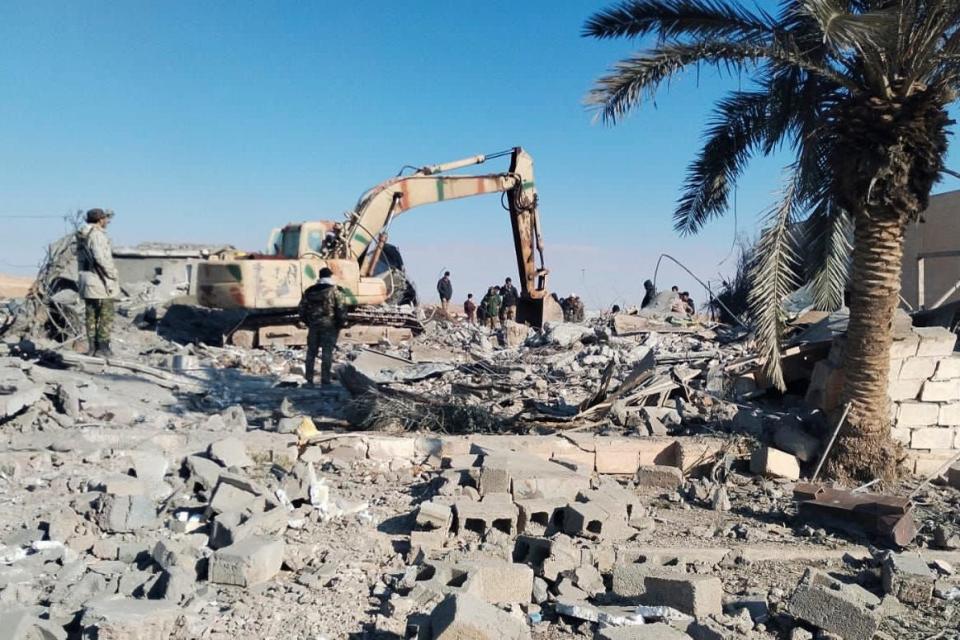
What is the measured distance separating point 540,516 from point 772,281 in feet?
9.86

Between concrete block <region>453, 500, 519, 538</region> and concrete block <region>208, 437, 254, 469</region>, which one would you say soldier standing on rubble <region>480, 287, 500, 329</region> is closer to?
concrete block <region>208, 437, 254, 469</region>

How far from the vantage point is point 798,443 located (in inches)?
295

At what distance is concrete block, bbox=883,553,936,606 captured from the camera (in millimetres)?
4652

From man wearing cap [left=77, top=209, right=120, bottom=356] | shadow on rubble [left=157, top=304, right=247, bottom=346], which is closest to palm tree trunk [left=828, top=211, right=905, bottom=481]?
man wearing cap [left=77, top=209, right=120, bottom=356]

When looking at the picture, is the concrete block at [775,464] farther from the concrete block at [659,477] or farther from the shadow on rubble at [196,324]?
the shadow on rubble at [196,324]

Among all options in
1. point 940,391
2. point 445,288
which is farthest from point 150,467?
point 445,288

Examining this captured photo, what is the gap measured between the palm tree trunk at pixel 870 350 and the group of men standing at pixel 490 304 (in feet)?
39.4

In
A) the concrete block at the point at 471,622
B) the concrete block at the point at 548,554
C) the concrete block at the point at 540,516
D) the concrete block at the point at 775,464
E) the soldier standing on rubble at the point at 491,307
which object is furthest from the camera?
the soldier standing on rubble at the point at 491,307

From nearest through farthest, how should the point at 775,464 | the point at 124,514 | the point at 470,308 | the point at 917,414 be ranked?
→ the point at 124,514 < the point at 775,464 < the point at 917,414 < the point at 470,308

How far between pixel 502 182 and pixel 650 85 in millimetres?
10467

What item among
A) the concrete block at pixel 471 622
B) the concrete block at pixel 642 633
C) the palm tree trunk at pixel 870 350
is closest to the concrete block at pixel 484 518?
the concrete block at pixel 471 622

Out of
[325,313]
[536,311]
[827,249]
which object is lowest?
[325,313]

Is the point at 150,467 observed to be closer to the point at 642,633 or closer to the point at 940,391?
the point at 642,633

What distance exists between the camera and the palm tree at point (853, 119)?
633cm
